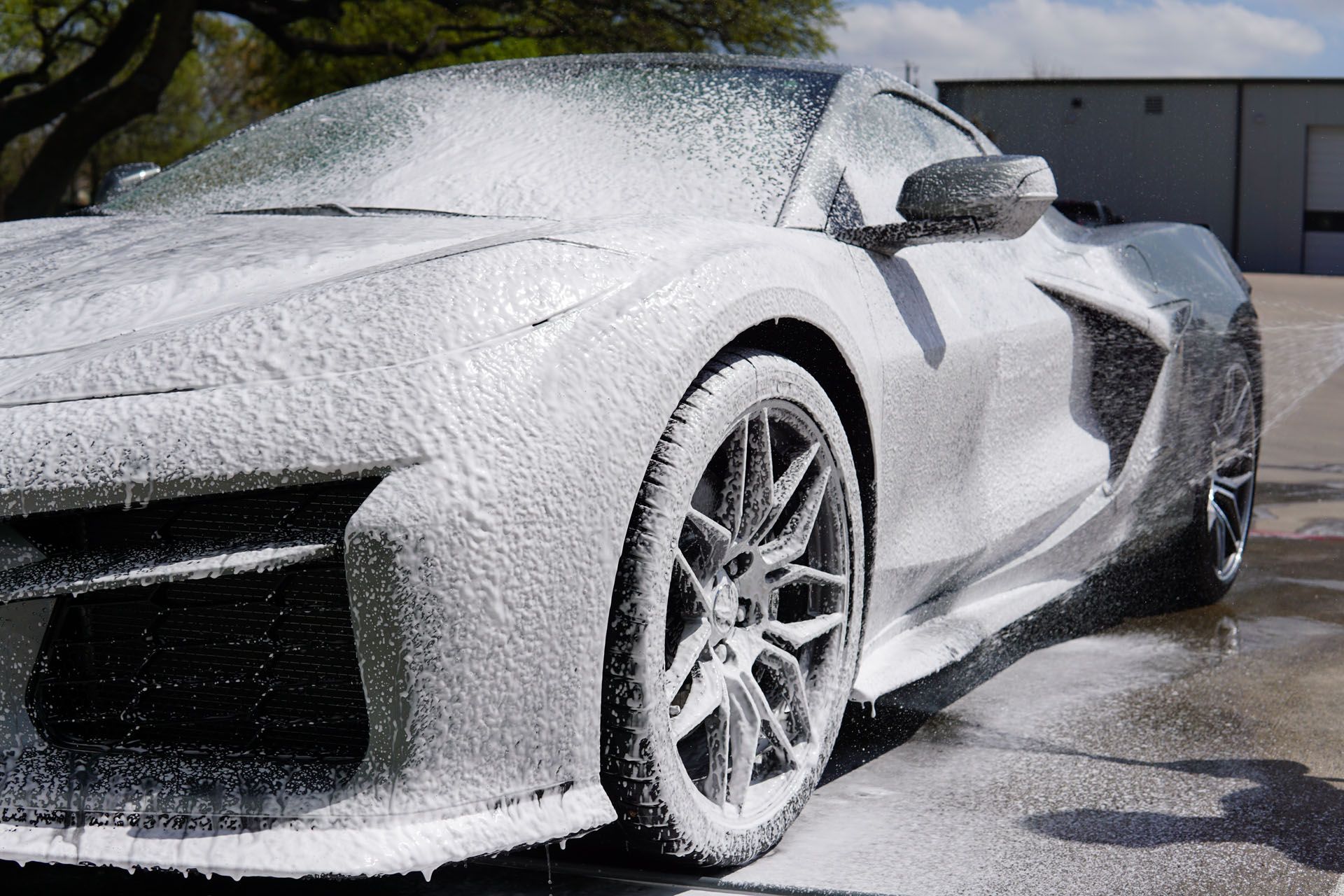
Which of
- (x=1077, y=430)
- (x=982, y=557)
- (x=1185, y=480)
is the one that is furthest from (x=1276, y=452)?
(x=982, y=557)

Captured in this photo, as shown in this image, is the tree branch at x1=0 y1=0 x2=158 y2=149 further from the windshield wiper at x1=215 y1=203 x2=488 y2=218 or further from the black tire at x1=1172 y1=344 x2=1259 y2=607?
the windshield wiper at x1=215 y1=203 x2=488 y2=218

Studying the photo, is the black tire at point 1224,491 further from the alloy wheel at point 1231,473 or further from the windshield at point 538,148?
the windshield at point 538,148

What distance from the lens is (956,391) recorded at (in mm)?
2830

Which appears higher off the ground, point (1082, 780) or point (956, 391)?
point (956, 391)

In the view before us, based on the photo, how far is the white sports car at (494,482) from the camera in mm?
1650

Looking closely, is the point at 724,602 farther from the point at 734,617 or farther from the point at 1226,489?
the point at 1226,489

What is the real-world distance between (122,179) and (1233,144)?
1578 inches

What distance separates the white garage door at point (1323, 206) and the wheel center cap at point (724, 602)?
4054 cm

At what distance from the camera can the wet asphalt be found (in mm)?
2207

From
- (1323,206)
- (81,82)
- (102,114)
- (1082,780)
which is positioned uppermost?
(81,82)

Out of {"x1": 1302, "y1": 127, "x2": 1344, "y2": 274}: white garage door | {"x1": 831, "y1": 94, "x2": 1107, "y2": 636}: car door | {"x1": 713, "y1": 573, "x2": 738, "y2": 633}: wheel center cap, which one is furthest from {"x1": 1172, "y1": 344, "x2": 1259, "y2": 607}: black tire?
{"x1": 1302, "y1": 127, "x2": 1344, "y2": 274}: white garage door

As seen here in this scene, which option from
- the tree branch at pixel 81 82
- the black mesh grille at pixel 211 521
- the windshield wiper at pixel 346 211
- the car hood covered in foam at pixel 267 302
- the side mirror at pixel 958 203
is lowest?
the tree branch at pixel 81 82

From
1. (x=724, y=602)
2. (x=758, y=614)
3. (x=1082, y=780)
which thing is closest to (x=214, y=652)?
(x=724, y=602)

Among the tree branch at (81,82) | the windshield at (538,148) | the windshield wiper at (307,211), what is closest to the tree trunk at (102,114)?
the tree branch at (81,82)
